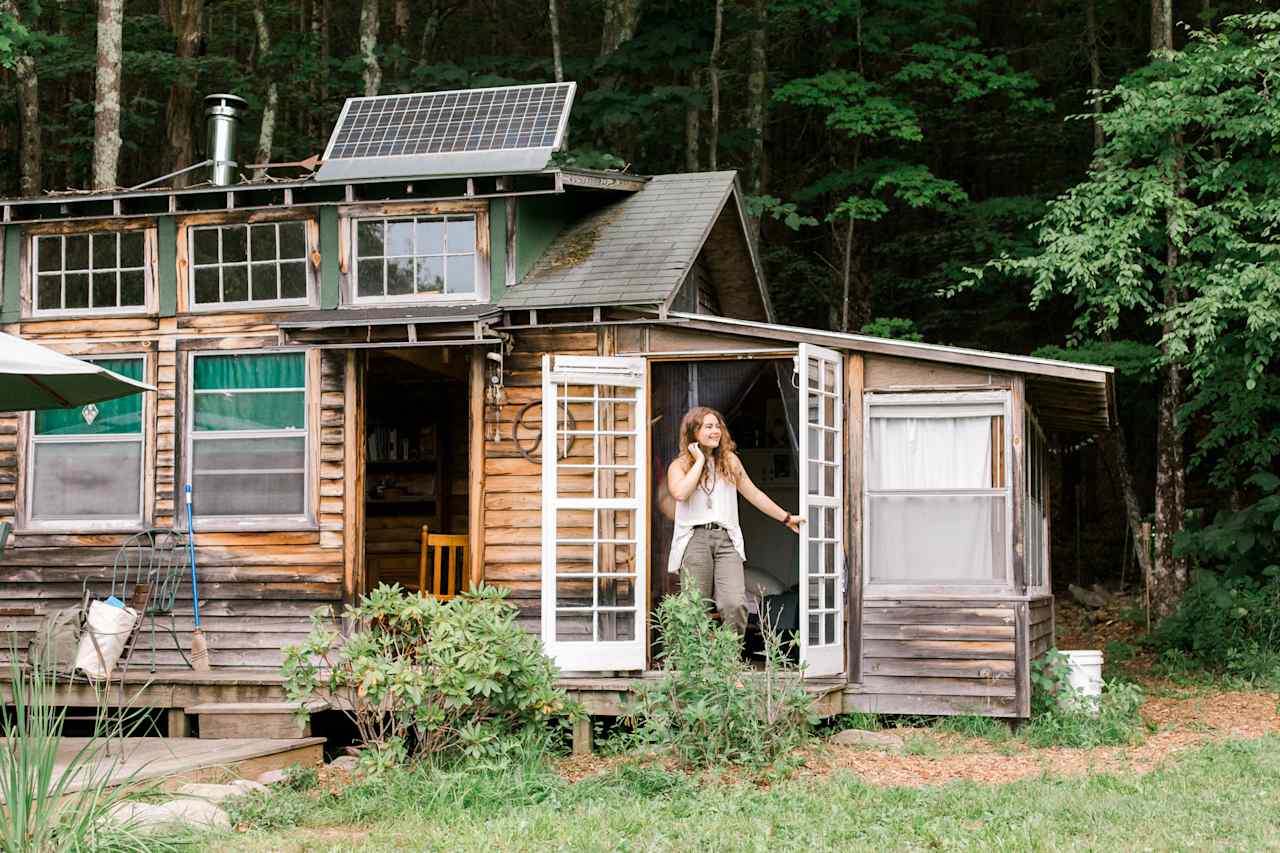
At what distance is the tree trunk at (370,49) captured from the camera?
1689cm

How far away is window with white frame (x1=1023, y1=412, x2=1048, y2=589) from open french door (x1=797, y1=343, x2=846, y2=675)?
6.30 feet

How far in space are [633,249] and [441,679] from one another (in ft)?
13.5

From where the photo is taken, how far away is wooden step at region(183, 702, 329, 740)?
8.26 m

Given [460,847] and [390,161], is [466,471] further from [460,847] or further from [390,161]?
[460,847]

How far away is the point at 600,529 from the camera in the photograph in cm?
916

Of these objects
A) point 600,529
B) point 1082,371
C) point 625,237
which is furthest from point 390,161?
point 1082,371

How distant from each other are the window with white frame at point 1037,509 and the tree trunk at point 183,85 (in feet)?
35.6

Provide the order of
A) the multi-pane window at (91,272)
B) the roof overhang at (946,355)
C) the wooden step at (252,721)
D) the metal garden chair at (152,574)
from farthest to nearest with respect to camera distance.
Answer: the multi-pane window at (91,272)
the metal garden chair at (152,574)
the roof overhang at (946,355)
the wooden step at (252,721)

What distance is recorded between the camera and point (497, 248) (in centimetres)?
976

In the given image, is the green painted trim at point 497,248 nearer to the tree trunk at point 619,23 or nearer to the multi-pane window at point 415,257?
the multi-pane window at point 415,257

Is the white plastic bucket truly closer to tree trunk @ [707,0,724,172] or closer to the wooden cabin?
the wooden cabin

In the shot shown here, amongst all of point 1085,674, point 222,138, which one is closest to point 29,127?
point 222,138

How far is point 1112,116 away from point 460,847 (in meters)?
9.53

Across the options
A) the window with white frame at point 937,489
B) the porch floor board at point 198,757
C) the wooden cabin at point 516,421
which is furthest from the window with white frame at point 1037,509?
the porch floor board at point 198,757
